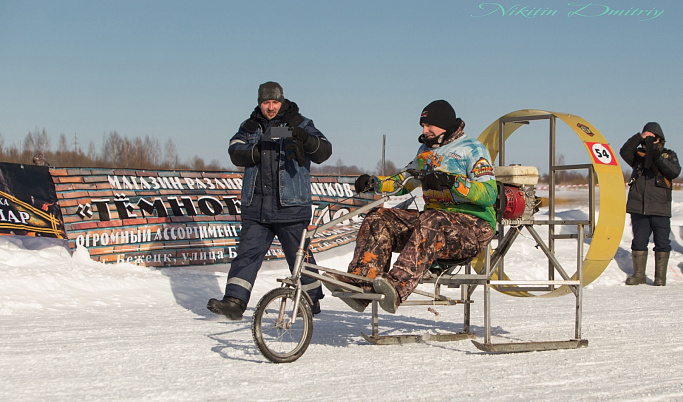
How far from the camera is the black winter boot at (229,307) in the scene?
618 cm

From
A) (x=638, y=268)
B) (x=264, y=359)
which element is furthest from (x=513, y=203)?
(x=638, y=268)

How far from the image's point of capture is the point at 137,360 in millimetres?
4871

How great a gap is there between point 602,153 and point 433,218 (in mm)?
2104

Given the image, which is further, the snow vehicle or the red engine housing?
the red engine housing

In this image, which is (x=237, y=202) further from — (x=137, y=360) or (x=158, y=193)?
(x=137, y=360)

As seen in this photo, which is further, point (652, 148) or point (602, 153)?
point (652, 148)

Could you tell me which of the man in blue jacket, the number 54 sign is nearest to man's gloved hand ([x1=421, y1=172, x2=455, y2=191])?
the man in blue jacket

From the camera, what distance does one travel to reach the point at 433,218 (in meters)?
5.24

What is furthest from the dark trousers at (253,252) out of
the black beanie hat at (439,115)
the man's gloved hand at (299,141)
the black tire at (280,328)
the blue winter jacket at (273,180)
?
the black beanie hat at (439,115)

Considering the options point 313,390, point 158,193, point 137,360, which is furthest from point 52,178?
point 313,390

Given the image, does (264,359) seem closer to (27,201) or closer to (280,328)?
(280,328)

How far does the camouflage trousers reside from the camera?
507 centimetres

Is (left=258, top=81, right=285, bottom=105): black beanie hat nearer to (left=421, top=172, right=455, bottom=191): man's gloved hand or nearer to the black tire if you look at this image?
(left=421, top=172, right=455, bottom=191): man's gloved hand

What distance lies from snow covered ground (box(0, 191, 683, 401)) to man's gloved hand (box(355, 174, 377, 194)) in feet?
3.87
